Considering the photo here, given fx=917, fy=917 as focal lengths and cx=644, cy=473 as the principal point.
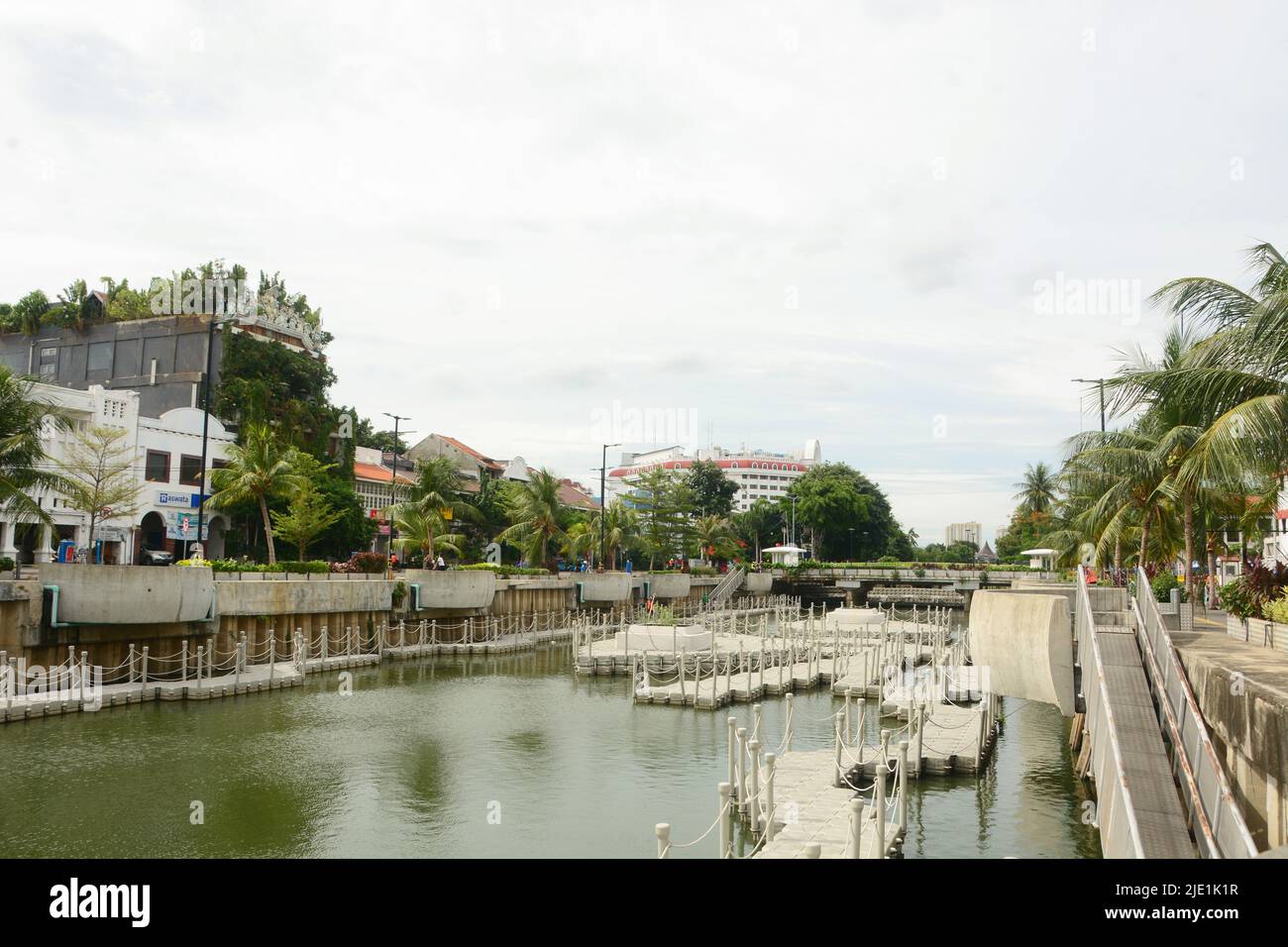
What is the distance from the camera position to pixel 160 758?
20250 millimetres

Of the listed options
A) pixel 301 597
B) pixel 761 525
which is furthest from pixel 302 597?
pixel 761 525

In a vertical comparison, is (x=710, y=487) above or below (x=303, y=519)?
above

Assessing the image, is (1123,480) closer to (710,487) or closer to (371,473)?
(371,473)

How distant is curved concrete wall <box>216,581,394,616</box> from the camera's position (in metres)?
31.2

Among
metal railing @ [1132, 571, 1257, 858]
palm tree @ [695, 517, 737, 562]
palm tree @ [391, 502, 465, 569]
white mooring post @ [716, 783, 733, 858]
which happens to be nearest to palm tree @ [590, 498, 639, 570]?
palm tree @ [391, 502, 465, 569]

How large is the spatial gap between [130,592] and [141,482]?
26267 millimetres

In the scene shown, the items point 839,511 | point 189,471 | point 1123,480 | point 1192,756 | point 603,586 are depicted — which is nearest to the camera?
point 1192,756

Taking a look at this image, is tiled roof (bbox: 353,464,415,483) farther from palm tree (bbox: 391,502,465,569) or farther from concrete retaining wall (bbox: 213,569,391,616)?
concrete retaining wall (bbox: 213,569,391,616)

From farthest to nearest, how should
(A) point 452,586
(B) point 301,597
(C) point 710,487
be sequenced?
(C) point 710,487
(A) point 452,586
(B) point 301,597

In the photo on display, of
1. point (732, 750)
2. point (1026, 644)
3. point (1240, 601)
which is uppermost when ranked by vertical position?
point (1240, 601)

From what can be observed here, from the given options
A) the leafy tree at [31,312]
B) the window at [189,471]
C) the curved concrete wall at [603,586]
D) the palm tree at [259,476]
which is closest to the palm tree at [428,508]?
the curved concrete wall at [603,586]

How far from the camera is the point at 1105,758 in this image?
11.1 m
